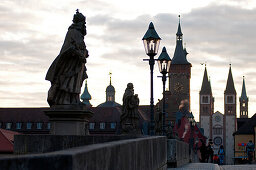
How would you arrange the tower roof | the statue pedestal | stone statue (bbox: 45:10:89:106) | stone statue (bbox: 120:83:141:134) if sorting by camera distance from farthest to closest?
the tower roof
stone statue (bbox: 120:83:141:134)
stone statue (bbox: 45:10:89:106)
the statue pedestal

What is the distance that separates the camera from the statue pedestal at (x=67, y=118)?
38.9 feet

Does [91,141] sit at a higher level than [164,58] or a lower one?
lower

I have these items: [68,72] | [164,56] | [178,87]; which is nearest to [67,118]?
[68,72]

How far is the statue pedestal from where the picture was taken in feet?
38.9

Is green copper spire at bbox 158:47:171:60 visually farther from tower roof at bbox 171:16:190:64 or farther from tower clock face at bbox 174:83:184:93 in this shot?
tower roof at bbox 171:16:190:64

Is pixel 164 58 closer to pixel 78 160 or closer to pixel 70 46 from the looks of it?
pixel 70 46

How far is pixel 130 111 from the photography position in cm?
2073

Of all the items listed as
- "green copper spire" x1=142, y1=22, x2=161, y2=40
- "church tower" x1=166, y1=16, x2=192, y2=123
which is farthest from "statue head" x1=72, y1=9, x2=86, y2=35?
"church tower" x1=166, y1=16, x2=192, y2=123

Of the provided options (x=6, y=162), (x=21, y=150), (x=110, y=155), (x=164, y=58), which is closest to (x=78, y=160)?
(x=6, y=162)

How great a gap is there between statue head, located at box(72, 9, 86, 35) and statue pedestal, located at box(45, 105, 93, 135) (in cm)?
145

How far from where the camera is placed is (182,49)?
189500 mm

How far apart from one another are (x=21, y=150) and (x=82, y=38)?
335 cm

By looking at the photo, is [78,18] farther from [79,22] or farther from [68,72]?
[68,72]

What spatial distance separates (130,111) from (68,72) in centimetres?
878
